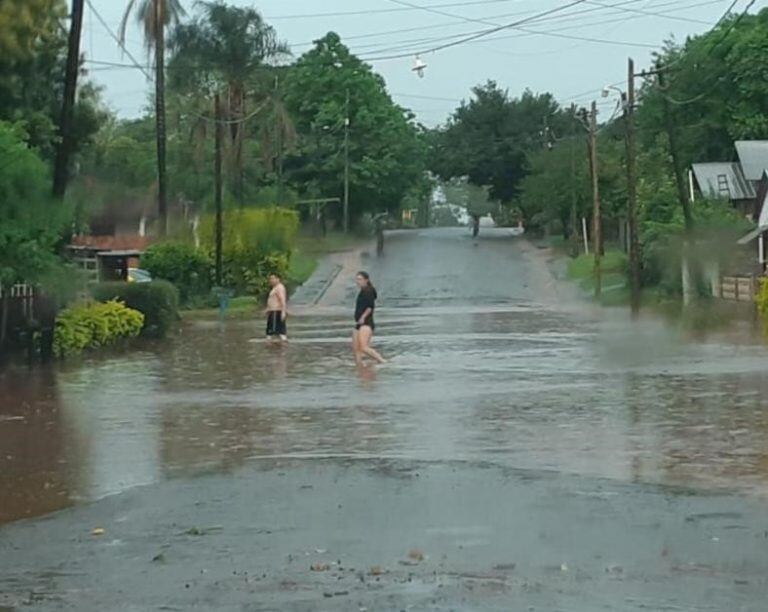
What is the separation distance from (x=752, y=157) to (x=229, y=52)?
28.8 m

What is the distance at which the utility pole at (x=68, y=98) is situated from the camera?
2953 cm

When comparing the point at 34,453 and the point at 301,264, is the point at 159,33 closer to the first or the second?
the point at 301,264

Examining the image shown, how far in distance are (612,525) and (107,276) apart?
42.2 meters

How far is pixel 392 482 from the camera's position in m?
13.5

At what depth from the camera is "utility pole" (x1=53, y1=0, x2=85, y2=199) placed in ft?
96.9

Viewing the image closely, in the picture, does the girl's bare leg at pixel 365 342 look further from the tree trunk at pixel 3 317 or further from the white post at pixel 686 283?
the white post at pixel 686 283

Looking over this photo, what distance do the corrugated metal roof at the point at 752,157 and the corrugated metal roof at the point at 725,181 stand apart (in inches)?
19.6

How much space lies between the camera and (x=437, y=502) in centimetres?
1235

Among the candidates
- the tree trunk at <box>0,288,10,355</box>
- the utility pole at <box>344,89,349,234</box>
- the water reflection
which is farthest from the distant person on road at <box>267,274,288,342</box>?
the utility pole at <box>344,89,349,234</box>

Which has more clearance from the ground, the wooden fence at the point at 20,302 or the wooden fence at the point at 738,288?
the wooden fence at the point at 20,302

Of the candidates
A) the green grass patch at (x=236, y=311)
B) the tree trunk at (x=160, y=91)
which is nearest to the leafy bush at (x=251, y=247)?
the green grass patch at (x=236, y=311)

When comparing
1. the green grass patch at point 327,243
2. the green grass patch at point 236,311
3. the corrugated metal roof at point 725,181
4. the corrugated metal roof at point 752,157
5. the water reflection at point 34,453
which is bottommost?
the green grass patch at point 236,311

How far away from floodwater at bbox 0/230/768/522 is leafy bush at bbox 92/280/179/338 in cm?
83

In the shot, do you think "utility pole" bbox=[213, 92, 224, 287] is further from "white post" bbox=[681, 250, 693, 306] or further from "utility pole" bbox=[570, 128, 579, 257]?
"utility pole" bbox=[570, 128, 579, 257]
